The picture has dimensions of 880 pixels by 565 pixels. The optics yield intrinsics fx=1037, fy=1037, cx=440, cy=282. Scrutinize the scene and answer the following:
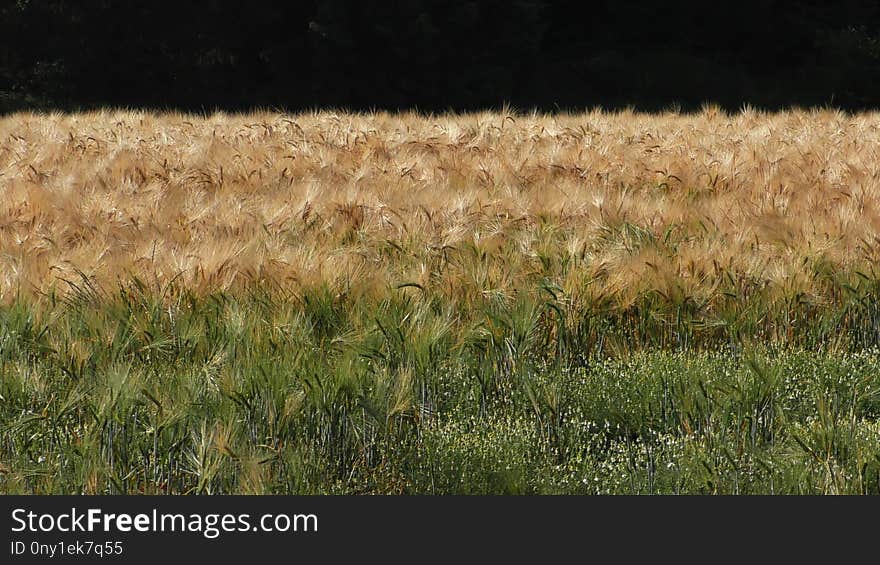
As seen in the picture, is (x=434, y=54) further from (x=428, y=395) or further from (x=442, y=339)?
(x=428, y=395)

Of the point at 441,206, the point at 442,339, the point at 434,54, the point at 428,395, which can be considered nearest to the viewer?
the point at 428,395

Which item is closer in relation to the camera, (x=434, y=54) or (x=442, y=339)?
(x=442, y=339)

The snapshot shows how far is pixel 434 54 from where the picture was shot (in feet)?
44.6

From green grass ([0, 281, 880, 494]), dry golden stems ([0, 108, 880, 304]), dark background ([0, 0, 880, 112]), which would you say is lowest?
green grass ([0, 281, 880, 494])

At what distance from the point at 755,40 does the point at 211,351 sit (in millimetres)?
17875

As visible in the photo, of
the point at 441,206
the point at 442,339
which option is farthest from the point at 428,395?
the point at 441,206

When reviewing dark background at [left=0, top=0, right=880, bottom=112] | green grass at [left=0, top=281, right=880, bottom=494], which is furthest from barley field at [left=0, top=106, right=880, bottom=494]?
dark background at [left=0, top=0, right=880, bottom=112]

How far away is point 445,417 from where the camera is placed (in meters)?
2.31

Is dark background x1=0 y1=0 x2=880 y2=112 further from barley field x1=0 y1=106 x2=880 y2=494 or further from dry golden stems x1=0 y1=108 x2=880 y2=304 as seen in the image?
barley field x1=0 y1=106 x2=880 y2=494

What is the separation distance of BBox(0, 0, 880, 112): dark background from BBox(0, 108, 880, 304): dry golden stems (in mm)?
5651

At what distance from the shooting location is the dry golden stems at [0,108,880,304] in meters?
2.92

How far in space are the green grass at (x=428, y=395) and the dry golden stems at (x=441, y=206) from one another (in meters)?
0.15

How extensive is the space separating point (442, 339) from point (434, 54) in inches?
455

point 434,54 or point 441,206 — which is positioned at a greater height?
point 434,54
